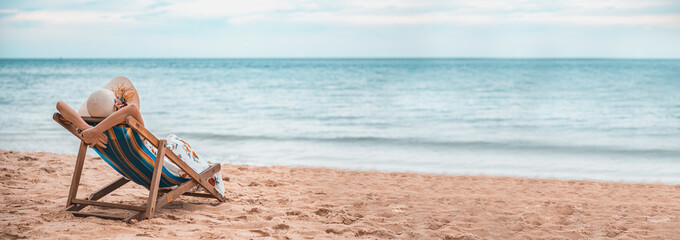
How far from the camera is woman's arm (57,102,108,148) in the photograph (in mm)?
3207

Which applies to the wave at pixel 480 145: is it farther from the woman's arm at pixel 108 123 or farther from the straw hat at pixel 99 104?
the woman's arm at pixel 108 123

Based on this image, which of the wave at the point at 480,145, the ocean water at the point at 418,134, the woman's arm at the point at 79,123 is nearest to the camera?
the woman's arm at the point at 79,123

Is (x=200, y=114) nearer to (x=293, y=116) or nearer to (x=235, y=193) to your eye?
→ (x=293, y=116)

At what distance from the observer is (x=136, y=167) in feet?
11.9

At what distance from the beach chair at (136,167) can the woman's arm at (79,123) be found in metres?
0.04

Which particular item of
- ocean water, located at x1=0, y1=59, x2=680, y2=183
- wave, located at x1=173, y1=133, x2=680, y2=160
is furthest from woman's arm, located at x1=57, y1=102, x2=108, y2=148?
wave, located at x1=173, y1=133, x2=680, y2=160

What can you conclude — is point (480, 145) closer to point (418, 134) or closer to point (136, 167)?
point (418, 134)

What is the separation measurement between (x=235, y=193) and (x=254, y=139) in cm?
514

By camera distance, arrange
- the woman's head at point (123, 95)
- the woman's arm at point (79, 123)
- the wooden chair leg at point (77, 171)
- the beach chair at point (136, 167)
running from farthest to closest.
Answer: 1. the wooden chair leg at point (77, 171)
2. the woman's head at point (123, 95)
3. the beach chair at point (136, 167)
4. the woman's arm at point (79, 123)

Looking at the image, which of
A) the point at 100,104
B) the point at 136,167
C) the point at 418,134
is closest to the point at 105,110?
the point at 100,104

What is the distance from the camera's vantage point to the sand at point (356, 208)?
11.6 feet

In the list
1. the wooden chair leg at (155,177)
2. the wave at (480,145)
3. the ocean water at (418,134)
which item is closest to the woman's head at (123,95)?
the wooden chair leg at (155,177)

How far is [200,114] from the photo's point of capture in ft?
47.0

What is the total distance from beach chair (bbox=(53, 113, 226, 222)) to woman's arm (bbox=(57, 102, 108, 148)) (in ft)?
0.15
